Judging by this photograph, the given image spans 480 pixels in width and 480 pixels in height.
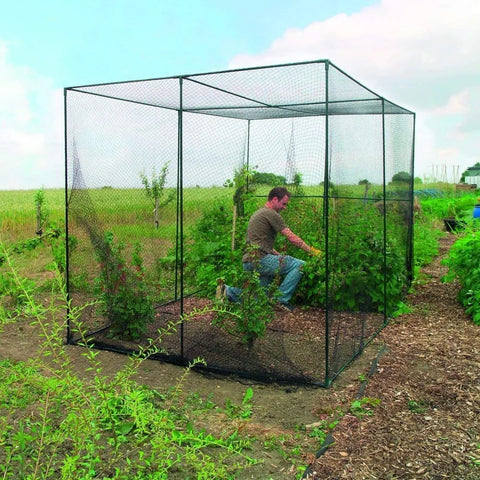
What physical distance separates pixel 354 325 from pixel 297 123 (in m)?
2.62

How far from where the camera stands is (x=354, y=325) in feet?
17.6

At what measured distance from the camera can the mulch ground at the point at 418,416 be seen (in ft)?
11.0

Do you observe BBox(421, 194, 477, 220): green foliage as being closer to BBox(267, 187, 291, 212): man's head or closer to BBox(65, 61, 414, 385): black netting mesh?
BBox(65, 61, 414, 385): black netting mesh

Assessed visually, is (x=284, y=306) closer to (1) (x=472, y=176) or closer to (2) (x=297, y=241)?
(2) (x=297, y=241)

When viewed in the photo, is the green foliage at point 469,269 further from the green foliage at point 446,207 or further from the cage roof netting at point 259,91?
the green foliage at point 446,207

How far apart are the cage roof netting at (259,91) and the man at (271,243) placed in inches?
43.1

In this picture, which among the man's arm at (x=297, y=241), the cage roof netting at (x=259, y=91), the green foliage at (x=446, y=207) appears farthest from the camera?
the green foliage at (x=446, y=207)

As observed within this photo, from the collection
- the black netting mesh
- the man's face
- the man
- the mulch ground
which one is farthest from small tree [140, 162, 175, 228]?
the mulch ground

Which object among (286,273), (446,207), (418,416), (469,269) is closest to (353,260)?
(286,273)

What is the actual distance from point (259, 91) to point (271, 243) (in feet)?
5.77

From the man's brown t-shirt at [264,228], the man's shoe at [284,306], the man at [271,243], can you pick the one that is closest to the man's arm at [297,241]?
the man at [271,243]

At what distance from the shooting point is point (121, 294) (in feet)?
17.8

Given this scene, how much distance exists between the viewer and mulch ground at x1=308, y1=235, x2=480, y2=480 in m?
3.36

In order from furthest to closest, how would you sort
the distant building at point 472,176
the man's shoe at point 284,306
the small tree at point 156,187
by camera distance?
the distant building at point 472,176
the man's shoe at point 284,306
the small tree at point 156,187
